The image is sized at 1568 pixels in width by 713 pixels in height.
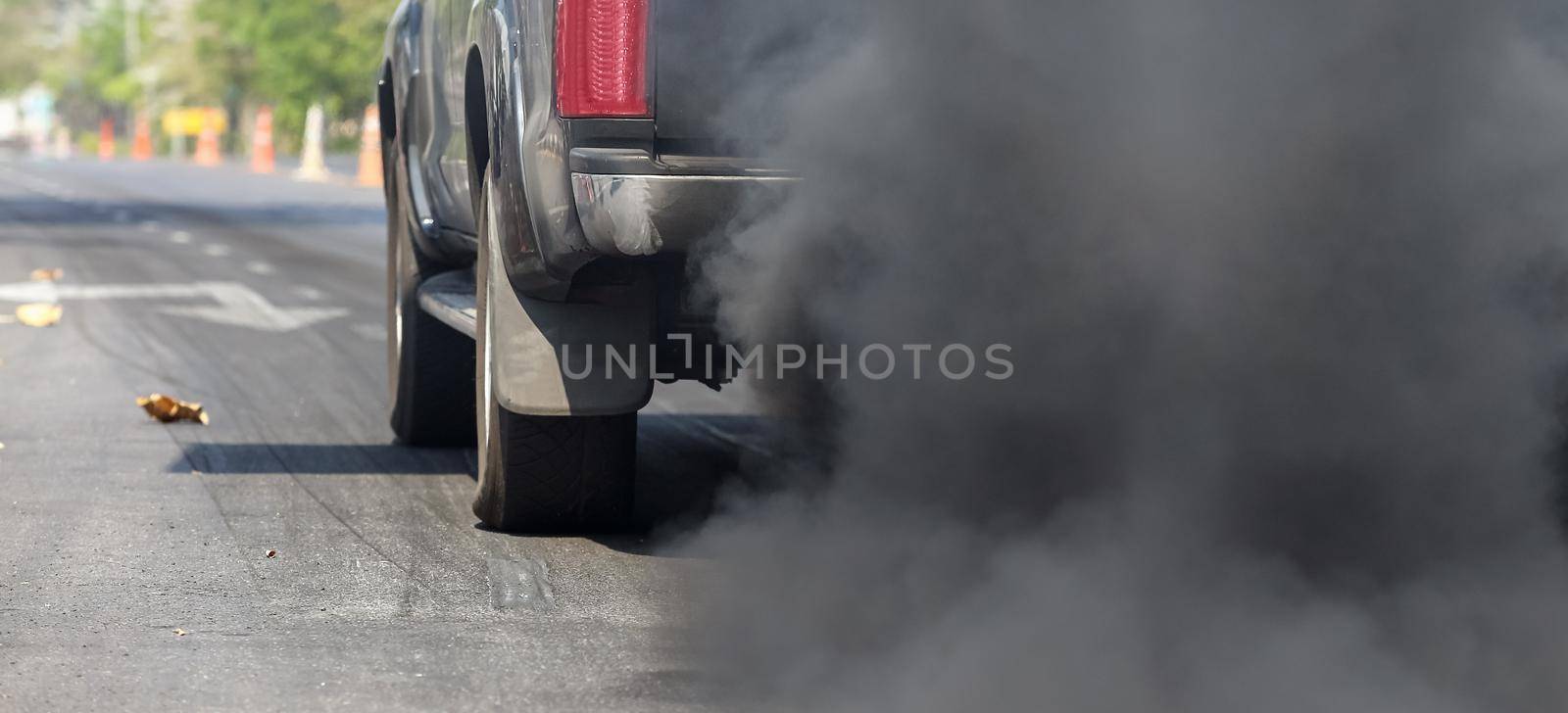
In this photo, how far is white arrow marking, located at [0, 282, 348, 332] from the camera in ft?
39.3

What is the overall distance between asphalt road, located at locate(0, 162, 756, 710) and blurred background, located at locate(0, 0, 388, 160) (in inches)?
986

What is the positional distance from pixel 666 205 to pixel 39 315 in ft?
26.8

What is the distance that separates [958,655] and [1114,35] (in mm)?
1126

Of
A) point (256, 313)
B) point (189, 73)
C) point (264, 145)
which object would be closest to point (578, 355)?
point (256, 313)

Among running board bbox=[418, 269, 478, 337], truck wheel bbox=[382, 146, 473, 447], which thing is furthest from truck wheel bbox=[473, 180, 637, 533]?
truck wheel bbox=[382, 146, 473, 447]

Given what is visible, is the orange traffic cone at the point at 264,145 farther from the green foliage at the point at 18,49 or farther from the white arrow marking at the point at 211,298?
the green foliage at the point at 18,49

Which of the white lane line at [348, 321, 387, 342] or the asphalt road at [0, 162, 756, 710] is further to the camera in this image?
the white lane line at [348, 321, 387, 342]

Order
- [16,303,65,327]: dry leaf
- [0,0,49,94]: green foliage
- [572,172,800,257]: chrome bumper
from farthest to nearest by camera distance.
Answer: [0,0,49,94]: green foliage < [16,303,65,327]: dry leaf < [572,172,800,257]: chrome bumper

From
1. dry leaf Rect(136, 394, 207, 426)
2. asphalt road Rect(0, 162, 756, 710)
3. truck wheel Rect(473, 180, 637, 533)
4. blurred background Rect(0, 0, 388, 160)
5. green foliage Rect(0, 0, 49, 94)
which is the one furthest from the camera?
green foliage Rect(0, 0, 49, 94)

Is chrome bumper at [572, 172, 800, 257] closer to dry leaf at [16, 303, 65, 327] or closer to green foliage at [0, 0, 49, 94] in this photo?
dry leaf at [16, 303, 65, 327]

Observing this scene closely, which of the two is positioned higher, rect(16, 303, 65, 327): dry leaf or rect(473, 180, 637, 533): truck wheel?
rect(473, 180, 637, 533): truck wheel

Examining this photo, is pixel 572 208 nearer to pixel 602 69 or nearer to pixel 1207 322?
pixel 602 69

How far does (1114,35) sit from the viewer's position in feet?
13.2

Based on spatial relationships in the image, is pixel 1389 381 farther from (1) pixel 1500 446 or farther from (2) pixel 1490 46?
(2) pixel 1490 46
